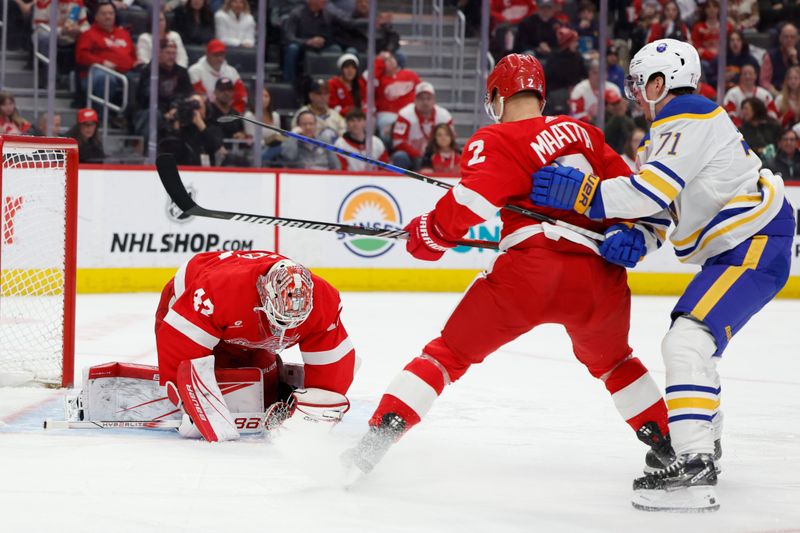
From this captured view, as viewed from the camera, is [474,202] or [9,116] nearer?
[474,202]

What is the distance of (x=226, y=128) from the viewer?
803cm

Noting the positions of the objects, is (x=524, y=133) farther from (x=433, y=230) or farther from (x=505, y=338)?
(x=505, y=338)

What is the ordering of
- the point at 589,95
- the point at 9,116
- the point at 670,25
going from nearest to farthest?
1. the point at 9,116
2. the point at 589,95
3. the point at 670,25

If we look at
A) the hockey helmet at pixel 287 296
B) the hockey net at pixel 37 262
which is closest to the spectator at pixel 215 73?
the hockey net at pixel 37 262

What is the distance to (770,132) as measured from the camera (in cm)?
877

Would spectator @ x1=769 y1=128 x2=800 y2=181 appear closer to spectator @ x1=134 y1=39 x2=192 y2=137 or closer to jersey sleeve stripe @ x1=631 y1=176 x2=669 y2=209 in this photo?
spectator @ x1=134 y1=39 x2=192 y2=137

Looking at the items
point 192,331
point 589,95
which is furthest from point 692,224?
point 589,95

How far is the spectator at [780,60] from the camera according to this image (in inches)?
358

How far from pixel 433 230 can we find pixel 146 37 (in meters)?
5.62

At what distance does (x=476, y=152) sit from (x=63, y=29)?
5.86 metres

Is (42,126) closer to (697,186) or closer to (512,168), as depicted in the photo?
(512,168)

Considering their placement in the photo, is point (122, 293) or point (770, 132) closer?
point (122, 293)

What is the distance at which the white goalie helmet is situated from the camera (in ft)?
9.23

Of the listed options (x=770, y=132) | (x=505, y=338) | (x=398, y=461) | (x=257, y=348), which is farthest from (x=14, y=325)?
(x=770, y=132)
